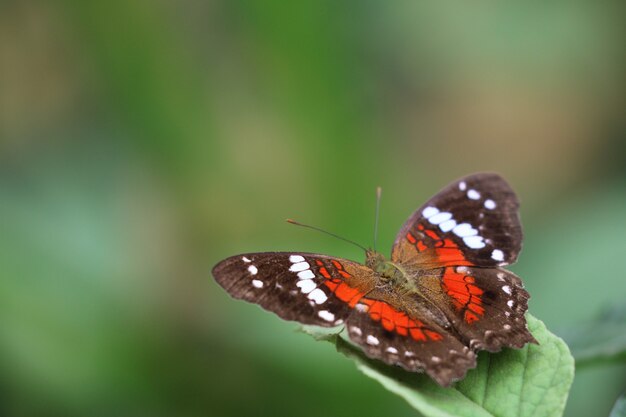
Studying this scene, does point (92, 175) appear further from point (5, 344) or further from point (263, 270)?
point (263, 270)

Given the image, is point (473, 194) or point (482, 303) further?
point (473, 194)

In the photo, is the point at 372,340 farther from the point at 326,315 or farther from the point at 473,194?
the point at 473,194

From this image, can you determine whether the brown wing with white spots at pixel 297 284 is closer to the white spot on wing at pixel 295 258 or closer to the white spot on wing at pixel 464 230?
the white spot on wing at pixel 295 258

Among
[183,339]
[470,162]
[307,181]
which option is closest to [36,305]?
[183,339]

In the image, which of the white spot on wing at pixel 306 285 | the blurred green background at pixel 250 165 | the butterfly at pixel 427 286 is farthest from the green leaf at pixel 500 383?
the blurred green background at pixel 250 165

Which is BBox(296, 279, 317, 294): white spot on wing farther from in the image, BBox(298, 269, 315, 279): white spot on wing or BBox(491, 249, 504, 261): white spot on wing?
BBox(491, 249, 504, 261): white spot on wing

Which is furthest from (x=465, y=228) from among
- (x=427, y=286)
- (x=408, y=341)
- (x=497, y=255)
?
(x=408, y=341)
